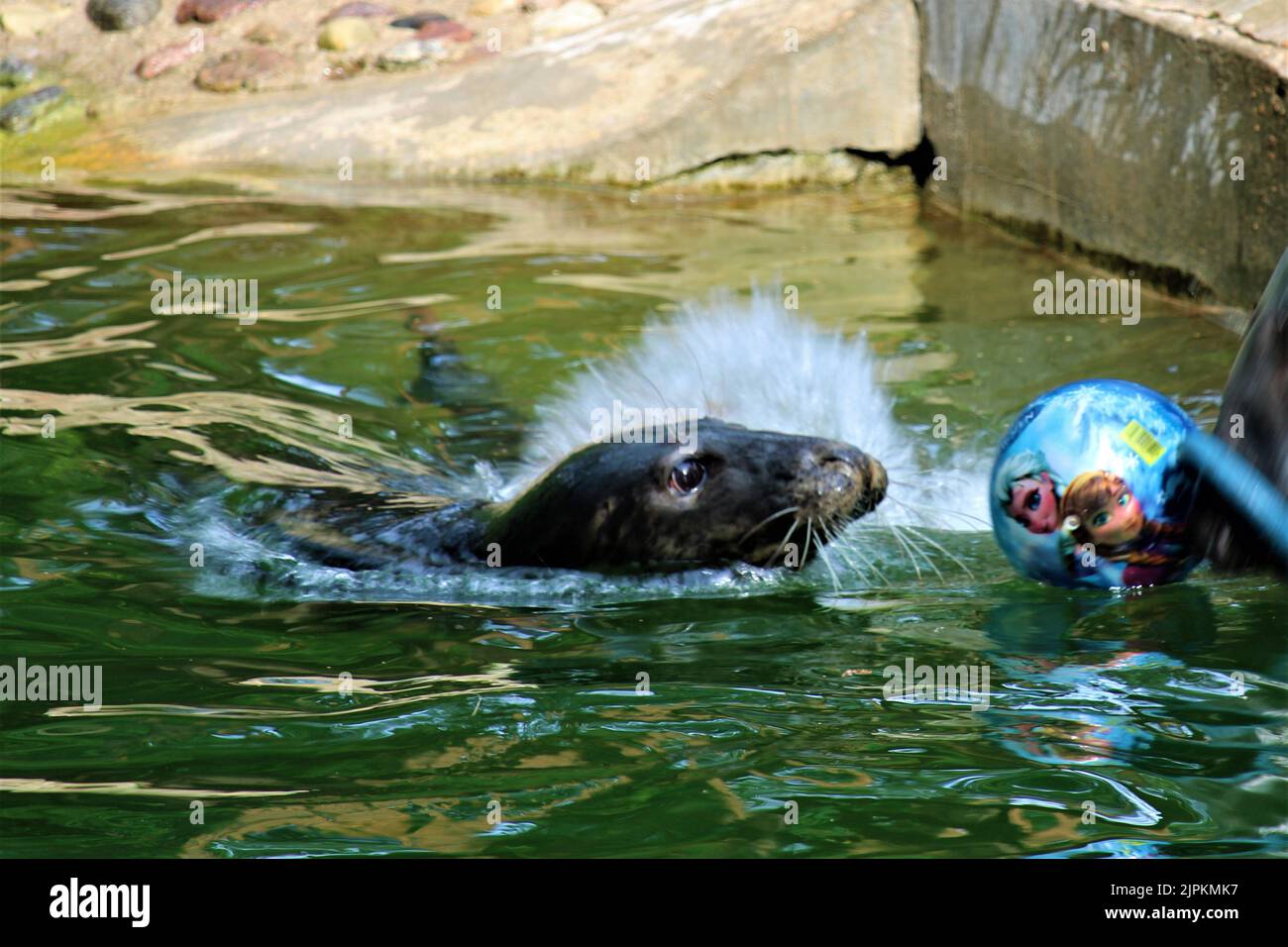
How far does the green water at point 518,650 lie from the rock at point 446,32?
354 cm

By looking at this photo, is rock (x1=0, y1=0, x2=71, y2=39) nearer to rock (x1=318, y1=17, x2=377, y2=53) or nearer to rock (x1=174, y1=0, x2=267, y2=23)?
rock (x1=174, y1=0, x2=267, y2=23)

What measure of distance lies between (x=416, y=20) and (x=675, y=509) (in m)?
7.02

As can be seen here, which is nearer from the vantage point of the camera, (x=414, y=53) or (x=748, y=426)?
(x=748, y=426)

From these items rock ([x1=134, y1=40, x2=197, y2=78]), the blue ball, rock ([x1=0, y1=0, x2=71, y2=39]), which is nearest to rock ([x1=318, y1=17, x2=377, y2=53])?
rock ([x1=134, y1=40, x2=197, y2=78])

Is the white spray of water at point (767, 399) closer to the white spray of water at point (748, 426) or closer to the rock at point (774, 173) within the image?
the white spray of water at point (748, 426)

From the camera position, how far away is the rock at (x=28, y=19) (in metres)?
10.8

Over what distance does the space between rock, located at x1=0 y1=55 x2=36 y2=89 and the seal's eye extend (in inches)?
309

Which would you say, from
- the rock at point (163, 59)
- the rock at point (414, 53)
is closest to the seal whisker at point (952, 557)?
the rock at point (414, 53)

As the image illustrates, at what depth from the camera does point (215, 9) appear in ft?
35.0

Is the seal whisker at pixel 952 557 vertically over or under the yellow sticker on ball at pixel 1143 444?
under

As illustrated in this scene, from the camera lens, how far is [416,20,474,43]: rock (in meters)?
10.0

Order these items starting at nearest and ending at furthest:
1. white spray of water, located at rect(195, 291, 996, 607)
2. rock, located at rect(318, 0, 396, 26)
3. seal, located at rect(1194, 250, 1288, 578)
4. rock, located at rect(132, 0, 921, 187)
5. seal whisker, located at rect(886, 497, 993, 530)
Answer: seal, located at rect(1194, 250, 1288, 578) → white spray of water, located at rect(195, 291, 996, 607) → seal whisker, located at rect(886, 497, 993, 530) → rock, located at rect(132, 0, 921, 187) → rock, located at rect(318, 0, 396, 26)

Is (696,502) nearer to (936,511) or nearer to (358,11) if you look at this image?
(936,511)

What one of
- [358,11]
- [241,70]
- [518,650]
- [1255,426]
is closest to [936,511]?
[1255,426]
